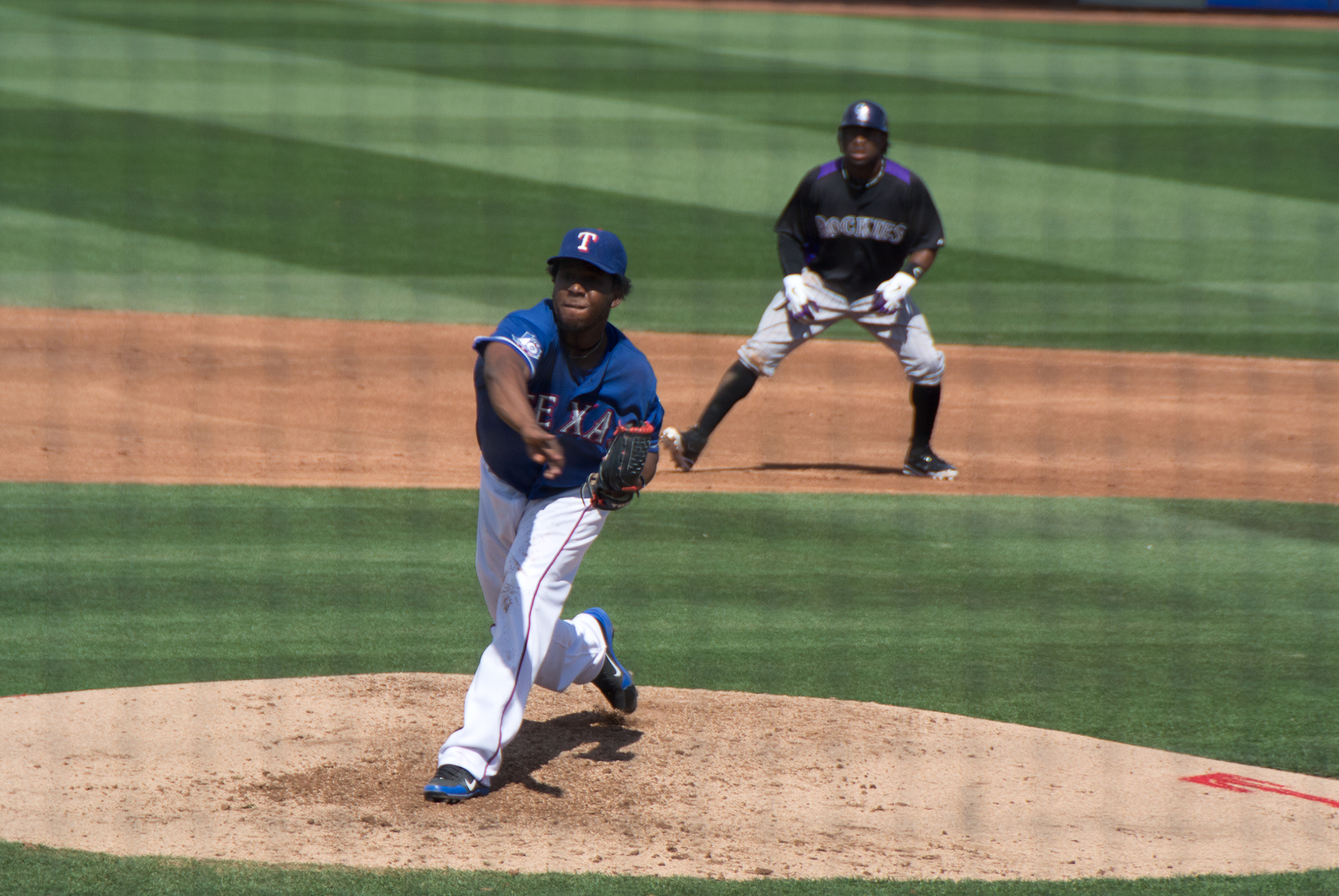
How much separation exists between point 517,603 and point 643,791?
67cm

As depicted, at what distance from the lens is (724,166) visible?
19547 millimetres

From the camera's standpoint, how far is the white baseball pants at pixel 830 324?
8.92 m

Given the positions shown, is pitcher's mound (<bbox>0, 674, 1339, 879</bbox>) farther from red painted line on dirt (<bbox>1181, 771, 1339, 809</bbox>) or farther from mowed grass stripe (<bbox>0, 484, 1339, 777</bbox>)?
mowed grass stripe (<bbox>0, 484, 1339, 777</bbox>)

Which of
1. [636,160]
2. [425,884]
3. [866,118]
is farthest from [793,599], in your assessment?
[636,160]

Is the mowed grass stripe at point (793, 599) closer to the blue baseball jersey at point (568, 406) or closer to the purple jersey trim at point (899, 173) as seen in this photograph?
the blue baseball jersey at point (568, 406)

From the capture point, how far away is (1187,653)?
6.30 metres

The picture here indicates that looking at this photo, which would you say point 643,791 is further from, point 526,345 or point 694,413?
point 694,413

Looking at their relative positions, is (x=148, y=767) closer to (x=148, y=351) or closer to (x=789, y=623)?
(x=789, y=623)

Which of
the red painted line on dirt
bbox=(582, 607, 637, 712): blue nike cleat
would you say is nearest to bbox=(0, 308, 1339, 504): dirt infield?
bbox=(582, 607, 637, 712): blue nike cleat

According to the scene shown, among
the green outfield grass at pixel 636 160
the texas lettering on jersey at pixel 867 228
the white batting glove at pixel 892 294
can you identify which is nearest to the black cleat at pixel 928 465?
the white batting glove at pixel 892 294

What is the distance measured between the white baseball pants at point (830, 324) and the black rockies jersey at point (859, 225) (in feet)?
0.34

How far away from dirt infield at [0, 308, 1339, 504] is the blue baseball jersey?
13.8 ft

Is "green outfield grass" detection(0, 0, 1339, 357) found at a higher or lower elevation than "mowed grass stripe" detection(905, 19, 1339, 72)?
lower

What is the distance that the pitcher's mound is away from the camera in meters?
4.23
